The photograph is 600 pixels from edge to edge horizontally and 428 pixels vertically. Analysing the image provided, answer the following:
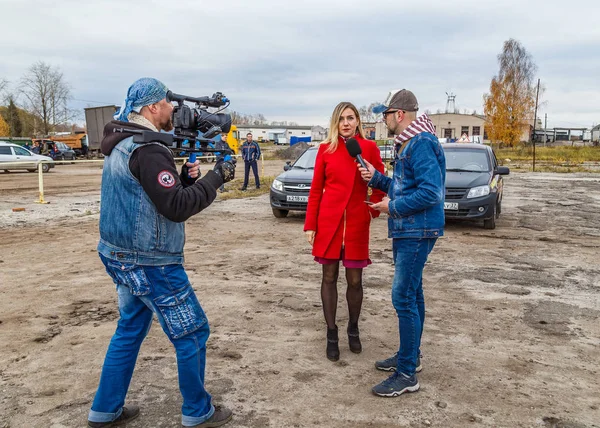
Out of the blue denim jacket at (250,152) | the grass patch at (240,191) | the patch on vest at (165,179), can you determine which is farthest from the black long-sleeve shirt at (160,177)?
the blue denim jacket at (250,152)

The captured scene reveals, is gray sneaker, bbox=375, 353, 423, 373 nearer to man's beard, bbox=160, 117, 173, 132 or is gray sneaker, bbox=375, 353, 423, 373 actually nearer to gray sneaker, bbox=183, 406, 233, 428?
gray sneaker, bbox=183, 406, 233, 428

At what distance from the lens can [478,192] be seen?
376 inches

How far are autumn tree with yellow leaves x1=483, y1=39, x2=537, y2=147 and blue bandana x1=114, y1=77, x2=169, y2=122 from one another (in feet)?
188

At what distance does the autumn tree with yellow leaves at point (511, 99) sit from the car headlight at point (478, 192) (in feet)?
162

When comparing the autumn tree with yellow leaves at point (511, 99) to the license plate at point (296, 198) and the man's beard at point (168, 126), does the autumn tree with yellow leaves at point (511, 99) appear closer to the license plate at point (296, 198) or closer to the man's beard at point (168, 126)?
the license plate at point (296, 198)

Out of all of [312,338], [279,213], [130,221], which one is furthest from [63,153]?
[130,221]

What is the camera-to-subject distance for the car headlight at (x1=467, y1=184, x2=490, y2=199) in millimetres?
9508

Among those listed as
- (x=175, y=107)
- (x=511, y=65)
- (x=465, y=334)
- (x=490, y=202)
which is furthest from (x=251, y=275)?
(x=511, y=65)

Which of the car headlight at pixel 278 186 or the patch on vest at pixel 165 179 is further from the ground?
the patch on vest at pixel 165 179

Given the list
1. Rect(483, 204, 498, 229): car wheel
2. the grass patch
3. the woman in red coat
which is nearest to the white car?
the grass patch

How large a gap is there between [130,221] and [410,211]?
1737 millimetres

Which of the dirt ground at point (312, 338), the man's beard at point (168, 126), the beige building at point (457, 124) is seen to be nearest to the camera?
the man's beard at point (168, 126)

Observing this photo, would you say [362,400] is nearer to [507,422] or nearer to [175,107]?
[507,422]

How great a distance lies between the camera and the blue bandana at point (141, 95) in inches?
107
